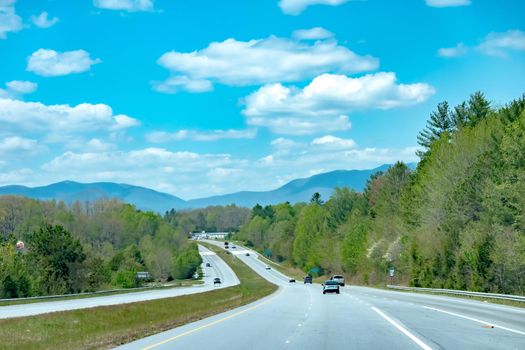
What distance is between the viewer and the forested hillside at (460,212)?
5488 centimetres

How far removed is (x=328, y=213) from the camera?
17012 cm

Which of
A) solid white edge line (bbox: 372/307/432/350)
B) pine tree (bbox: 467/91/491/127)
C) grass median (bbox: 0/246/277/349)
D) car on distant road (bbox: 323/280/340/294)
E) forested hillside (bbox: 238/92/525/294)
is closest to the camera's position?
solid white edge line (bbox: 372/307/432/350)

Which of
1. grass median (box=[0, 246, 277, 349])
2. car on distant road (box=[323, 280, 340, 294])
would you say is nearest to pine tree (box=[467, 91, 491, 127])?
car on distant road (box=[323, 280, 340, 294])

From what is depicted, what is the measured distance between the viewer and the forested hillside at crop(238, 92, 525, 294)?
5488 cm

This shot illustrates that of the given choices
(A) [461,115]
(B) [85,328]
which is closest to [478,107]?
(A) [461,115]

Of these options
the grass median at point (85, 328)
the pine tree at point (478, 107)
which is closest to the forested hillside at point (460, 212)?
the pine tree at point (478, 107)

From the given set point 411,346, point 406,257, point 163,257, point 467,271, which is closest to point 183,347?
point 411,346

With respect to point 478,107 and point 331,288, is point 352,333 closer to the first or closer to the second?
point 331,288

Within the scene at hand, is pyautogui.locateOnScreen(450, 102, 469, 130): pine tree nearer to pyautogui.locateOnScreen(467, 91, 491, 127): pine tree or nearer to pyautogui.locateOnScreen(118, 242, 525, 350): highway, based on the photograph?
pyautogui.locateOnScreen(467, 91, 491, 127): pine tree

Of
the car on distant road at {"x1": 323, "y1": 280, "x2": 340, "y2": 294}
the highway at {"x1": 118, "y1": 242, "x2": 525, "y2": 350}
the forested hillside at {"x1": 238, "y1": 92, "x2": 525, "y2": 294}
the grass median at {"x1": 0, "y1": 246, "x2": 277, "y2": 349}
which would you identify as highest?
the forested hillside at {"x1": 238, "y1": 92, "x2": 525, "y2": 294}

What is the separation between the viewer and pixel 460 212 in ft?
226

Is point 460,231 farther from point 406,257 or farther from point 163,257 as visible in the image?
point 163,257

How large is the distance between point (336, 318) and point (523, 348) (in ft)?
41.6

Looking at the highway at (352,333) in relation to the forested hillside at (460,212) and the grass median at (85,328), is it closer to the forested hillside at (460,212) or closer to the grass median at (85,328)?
the grass median at (85,328)
